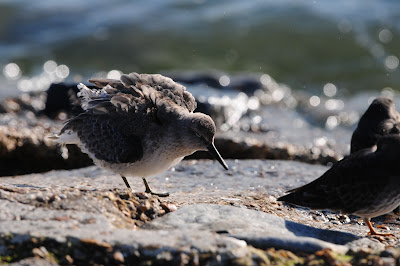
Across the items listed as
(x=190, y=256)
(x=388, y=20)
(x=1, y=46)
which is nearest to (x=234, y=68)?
(x=388, y=20)

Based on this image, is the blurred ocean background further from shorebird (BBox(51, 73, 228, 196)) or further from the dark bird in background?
shorebird (BBox(51, 73, 228, 196))

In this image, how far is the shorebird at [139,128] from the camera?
5.96m

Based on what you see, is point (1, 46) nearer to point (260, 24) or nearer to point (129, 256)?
point (260, 24)

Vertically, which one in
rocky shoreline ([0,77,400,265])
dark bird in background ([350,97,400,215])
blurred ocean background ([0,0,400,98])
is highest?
blurred ocean background ([0,0,400,98])

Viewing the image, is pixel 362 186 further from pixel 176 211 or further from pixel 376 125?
pixel 376 125

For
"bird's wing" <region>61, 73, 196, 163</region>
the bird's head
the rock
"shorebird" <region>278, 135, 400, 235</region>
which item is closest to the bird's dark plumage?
"shorebird" <region>278, 135, 400, 235</region>

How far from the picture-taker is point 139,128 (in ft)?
19.6

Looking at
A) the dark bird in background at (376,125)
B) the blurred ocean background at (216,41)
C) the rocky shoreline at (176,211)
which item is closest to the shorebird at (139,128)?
the rocky shoreline at (176,211)

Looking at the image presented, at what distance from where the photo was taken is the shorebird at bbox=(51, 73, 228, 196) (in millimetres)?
5961

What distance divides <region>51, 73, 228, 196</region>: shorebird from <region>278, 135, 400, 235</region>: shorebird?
3.87 ft

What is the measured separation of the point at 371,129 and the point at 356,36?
11159mm

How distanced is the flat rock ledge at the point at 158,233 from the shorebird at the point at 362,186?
0.87ft

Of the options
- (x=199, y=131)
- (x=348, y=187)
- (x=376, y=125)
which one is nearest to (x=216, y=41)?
(x=376, y=125)

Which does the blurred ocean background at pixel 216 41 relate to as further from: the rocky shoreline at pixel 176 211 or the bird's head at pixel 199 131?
the bird's head at pixel 199 131
